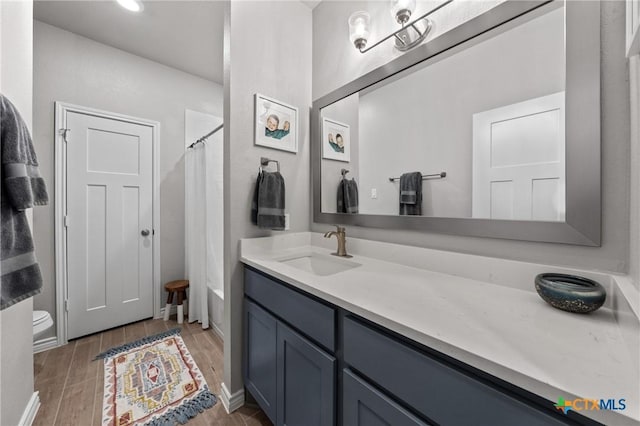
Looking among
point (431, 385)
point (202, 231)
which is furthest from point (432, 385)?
point (202, 231)

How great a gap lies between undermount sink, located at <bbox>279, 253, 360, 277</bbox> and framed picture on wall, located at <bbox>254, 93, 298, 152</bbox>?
2.44 ft

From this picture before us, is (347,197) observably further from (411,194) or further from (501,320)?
(501,320)

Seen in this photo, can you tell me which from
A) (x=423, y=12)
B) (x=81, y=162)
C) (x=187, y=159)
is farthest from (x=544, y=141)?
(x=81, y=162)

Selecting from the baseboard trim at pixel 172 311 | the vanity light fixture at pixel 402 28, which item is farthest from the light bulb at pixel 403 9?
the baseboard trim at pixel 172 311

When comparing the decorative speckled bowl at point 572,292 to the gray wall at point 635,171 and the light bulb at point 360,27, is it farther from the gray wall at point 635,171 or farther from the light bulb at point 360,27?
the light bulb at point 360,27

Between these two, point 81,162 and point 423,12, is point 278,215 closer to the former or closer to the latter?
point 423,12

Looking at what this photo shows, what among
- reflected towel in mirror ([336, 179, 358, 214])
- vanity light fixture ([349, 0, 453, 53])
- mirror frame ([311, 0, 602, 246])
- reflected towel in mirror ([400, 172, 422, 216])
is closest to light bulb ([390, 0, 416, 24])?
vanity light fixture ([349, 0, 453, 53])

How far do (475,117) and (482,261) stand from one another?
60 centimetres

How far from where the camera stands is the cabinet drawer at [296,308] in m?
0.85

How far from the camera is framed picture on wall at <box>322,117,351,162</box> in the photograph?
61.4 inches

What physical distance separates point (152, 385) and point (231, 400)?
0.61 meters

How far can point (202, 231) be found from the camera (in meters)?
2.31

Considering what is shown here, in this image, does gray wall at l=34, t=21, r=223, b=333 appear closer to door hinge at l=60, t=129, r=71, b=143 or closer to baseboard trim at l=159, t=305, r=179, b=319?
door hinge at l=60, t=129, r=71, b=143

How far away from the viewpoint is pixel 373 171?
141 cm
